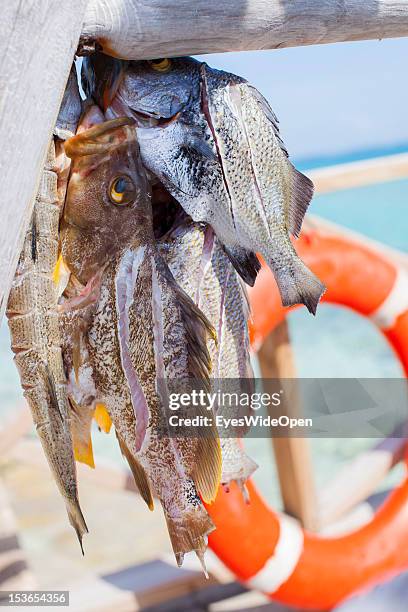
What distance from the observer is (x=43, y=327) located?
817 mm

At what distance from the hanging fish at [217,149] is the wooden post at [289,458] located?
1.71 m

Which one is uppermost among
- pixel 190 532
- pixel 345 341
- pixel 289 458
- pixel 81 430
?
pixel 81 430

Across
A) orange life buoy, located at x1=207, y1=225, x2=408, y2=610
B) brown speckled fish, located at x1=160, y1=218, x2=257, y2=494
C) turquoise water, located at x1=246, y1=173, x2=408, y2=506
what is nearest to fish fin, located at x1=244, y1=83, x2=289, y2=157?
brown speckled fish, located at x1=160, y1=218, x2=257, y2=494

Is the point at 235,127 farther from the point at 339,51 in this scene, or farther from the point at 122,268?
the point at 339,51

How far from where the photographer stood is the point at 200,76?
861 millimetres

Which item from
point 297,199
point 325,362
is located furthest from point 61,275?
point 325,362

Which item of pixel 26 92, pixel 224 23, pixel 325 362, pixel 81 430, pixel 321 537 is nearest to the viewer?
pixel 26 92

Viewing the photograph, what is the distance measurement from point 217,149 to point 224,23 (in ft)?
0.43

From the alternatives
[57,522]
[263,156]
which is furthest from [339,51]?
[263,156]

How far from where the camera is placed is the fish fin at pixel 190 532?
89 cm

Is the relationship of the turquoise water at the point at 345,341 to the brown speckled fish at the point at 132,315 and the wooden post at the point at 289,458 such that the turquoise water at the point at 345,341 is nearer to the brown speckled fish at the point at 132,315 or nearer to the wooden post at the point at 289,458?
the wooden post at the point at 289,458

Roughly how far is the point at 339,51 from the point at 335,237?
26917mm

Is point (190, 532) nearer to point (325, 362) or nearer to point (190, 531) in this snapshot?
point (190, 531)

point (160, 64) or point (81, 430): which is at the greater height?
point (160, 64)
